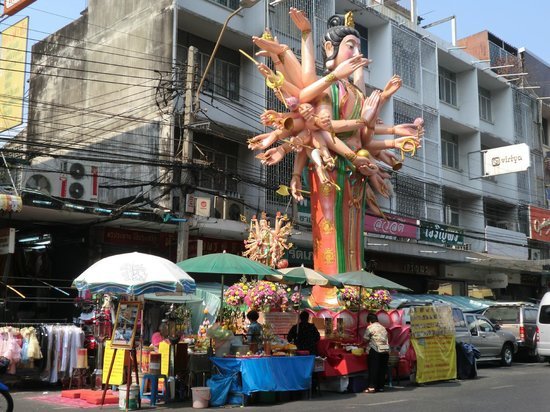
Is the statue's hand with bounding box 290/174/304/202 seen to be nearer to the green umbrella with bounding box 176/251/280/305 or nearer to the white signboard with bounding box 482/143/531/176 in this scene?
the green umbrella with bounding box 176/251/280/305

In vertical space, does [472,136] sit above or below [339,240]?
above

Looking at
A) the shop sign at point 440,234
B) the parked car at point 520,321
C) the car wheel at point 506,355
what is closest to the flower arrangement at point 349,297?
the car wheel at point 506,355

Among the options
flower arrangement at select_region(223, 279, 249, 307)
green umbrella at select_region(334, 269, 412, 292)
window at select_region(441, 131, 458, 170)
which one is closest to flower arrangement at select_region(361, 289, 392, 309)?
green umbrella at select_region(334, 269, 412, 292)

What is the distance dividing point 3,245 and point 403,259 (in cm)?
1769

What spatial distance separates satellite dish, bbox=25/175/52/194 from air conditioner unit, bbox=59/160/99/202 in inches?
15.7

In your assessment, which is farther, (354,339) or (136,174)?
(136,174)

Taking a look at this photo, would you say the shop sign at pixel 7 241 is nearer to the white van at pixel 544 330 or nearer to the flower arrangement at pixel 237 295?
the flower arrangement at pixel 237 295

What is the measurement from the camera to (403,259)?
2902 cm

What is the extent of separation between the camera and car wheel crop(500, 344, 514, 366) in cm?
2002

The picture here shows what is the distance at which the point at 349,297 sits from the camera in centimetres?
1587

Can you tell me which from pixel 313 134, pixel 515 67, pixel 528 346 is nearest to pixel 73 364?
pixel 313 134

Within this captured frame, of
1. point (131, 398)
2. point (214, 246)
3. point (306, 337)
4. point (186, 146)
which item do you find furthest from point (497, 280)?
point (131, 398)

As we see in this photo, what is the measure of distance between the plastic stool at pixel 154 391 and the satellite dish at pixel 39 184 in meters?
8.04

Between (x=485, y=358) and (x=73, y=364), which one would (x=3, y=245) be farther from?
(x=485, y=358)
